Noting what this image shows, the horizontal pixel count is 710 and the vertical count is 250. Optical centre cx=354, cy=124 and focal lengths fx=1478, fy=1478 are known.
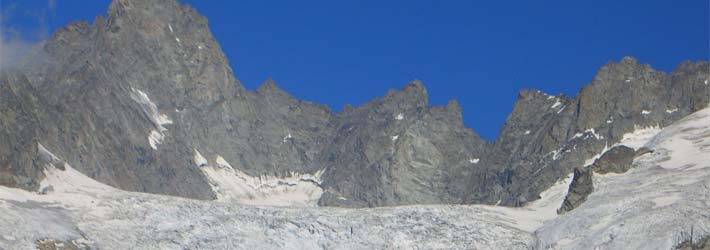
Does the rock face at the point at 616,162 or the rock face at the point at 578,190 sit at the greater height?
the rock face at the point at 616,162

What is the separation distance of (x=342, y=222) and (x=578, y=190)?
74.0 feet

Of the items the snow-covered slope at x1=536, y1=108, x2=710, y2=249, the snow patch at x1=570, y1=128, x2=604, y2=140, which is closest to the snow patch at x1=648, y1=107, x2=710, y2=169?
the snow-covered slope at x1=536, y1=108, x2=710, y2=249

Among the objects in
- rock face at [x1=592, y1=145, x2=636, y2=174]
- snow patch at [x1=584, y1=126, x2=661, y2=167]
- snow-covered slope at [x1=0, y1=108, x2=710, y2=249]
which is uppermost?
snow patch at [x1=584, y1=126, x2=661, y2=167]

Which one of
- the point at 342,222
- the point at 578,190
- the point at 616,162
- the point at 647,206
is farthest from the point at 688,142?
the point at 342,222

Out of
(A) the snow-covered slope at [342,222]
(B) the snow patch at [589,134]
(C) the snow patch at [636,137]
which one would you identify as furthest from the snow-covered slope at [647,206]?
(B) the snow patch at [589,134]

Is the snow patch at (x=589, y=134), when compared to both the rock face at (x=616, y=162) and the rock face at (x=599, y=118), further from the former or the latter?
the rock face at (x=616, y=162)

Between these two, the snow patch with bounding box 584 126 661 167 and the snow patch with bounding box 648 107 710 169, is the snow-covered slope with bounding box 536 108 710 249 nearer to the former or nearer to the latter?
the snow patch with bounding box 648 107 710 169

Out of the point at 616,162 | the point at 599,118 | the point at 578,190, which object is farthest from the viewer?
the point at 599,118

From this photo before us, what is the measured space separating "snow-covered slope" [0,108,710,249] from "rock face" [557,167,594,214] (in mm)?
1612

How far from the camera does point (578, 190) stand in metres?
121

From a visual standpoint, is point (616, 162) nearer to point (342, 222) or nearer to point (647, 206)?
point (647, 206)

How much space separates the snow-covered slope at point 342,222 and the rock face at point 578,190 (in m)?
1.61

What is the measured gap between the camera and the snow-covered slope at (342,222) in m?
99.0

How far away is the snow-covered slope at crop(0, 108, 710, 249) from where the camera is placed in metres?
99.0
